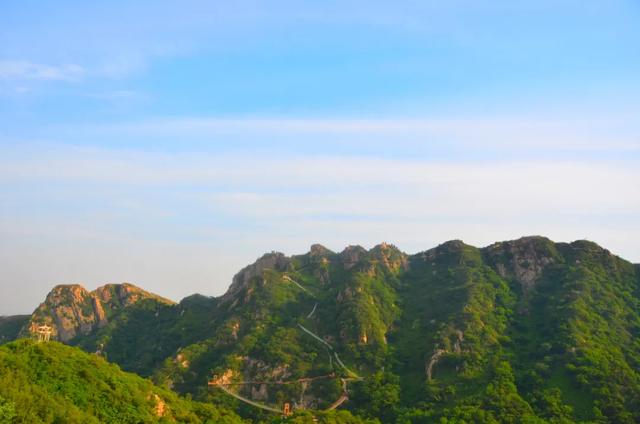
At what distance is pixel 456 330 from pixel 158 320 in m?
81.6

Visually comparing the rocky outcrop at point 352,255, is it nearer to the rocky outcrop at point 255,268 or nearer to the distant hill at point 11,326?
the rocky outcrop at point 255,268

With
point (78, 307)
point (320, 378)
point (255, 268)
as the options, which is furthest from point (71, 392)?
point (78, 307)

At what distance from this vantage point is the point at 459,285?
13662 centimetres

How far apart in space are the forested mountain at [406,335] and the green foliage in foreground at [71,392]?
71.2 feet

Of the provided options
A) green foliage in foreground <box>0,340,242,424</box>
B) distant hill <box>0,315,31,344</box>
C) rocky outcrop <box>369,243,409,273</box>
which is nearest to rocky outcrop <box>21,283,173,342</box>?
distant hill <box>0,315,31,344</box>

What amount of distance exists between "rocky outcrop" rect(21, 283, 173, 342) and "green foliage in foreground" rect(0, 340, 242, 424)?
105 m

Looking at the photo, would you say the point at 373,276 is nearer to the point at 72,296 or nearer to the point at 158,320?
the point at 158,320

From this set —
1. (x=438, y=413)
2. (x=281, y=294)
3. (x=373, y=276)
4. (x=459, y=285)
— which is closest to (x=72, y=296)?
(x=281, y=294)

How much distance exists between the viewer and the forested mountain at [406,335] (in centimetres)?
9594

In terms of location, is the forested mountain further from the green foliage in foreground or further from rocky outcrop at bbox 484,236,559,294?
the green foliage in foreground

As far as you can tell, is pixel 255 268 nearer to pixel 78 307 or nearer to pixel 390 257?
pixel 390 257

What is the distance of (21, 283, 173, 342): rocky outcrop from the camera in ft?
528

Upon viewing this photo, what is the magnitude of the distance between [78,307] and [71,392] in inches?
4837

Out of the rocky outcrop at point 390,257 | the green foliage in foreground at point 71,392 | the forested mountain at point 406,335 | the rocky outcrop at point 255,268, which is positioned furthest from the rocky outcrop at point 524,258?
the green foliage in foreground at point 71,392
